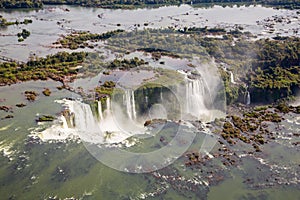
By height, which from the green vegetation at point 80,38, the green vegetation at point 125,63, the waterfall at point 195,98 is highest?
the green vegetation at point 80,38

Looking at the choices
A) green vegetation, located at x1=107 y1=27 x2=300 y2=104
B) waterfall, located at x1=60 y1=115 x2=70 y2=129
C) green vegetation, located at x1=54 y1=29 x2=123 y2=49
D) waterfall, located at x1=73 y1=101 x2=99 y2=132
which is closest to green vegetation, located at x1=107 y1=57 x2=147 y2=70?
green vegetation, located at x1=107 y1=27 x2=300 y2=104

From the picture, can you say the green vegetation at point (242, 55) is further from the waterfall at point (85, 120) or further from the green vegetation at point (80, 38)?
the waterfall at point (85, 120)

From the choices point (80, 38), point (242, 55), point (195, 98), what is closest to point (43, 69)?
point (80, 38)

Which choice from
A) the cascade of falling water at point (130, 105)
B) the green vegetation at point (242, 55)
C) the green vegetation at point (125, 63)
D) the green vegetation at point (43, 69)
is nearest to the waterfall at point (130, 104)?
the cascade of falling water at point (130, 105)

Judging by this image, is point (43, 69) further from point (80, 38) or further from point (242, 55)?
point (242, 55)

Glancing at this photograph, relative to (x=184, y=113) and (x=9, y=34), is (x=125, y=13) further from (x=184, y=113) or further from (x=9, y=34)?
(x=184, y=113)

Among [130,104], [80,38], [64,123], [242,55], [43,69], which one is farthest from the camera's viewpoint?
[80,38]

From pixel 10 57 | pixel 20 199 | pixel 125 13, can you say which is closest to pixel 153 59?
pixel 10 57
